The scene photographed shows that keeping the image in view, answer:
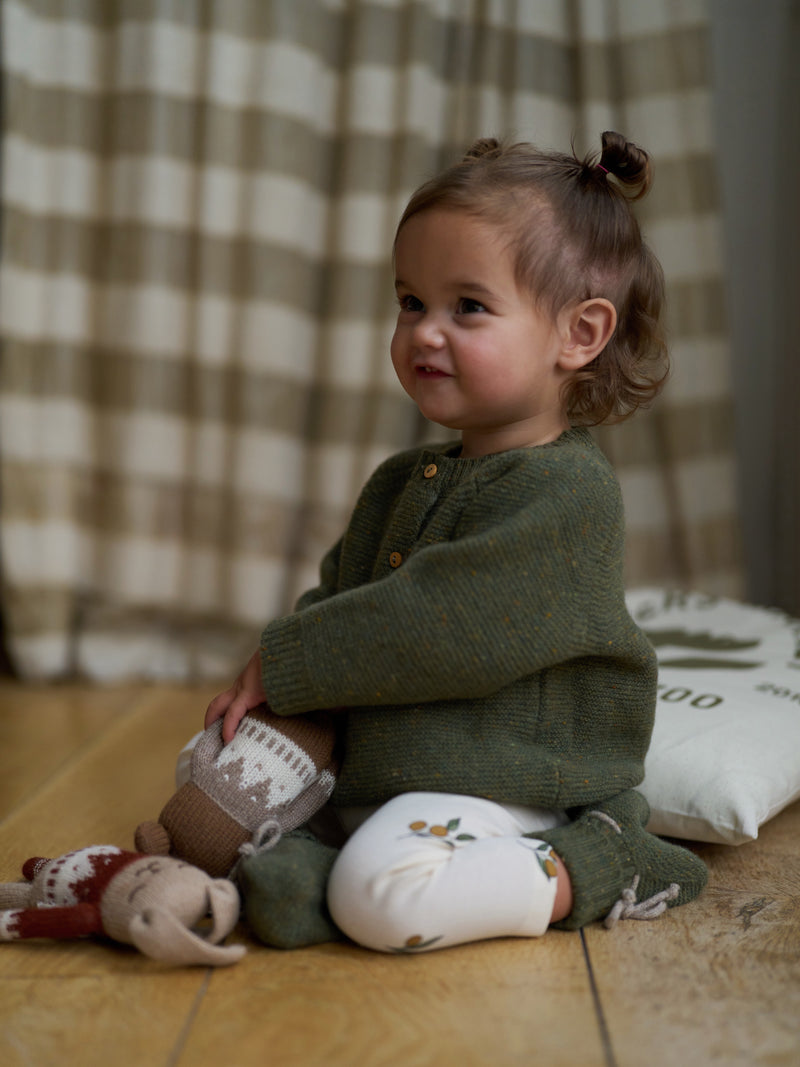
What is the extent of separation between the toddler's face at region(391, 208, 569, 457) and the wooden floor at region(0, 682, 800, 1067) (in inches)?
18.0

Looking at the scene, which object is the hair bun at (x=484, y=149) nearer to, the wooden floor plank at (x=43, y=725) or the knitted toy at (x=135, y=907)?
the knitted toy at (x=135, y=907)

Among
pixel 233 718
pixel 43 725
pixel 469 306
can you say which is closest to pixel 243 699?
pixel 233 718

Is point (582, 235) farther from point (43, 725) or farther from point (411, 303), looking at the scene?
point (43, 725)

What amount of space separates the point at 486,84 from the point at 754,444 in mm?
870

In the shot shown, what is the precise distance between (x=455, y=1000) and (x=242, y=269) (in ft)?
4.66

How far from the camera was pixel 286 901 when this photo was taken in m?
0.81

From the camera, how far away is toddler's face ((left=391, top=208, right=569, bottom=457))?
0.92 metres

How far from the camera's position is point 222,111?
1.84 m

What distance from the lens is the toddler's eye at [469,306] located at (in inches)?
36.7

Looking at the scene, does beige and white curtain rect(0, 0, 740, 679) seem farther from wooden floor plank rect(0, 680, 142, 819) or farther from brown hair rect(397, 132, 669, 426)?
brown hair rect(397, 132, 669, 426)

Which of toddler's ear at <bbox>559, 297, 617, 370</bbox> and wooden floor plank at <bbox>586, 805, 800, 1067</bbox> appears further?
toddler's ear at <bbox>559, 297, 617, 370</bbox>

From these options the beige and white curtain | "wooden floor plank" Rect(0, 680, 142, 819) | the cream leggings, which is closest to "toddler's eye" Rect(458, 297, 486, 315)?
the cream leggings

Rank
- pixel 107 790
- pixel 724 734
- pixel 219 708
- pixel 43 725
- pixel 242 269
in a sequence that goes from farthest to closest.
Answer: pixel 242 269 < pixel 43 725 < pixel 107 790 < pixel 724 734 < pixel 219 708

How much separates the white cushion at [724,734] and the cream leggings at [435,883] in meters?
0.24
